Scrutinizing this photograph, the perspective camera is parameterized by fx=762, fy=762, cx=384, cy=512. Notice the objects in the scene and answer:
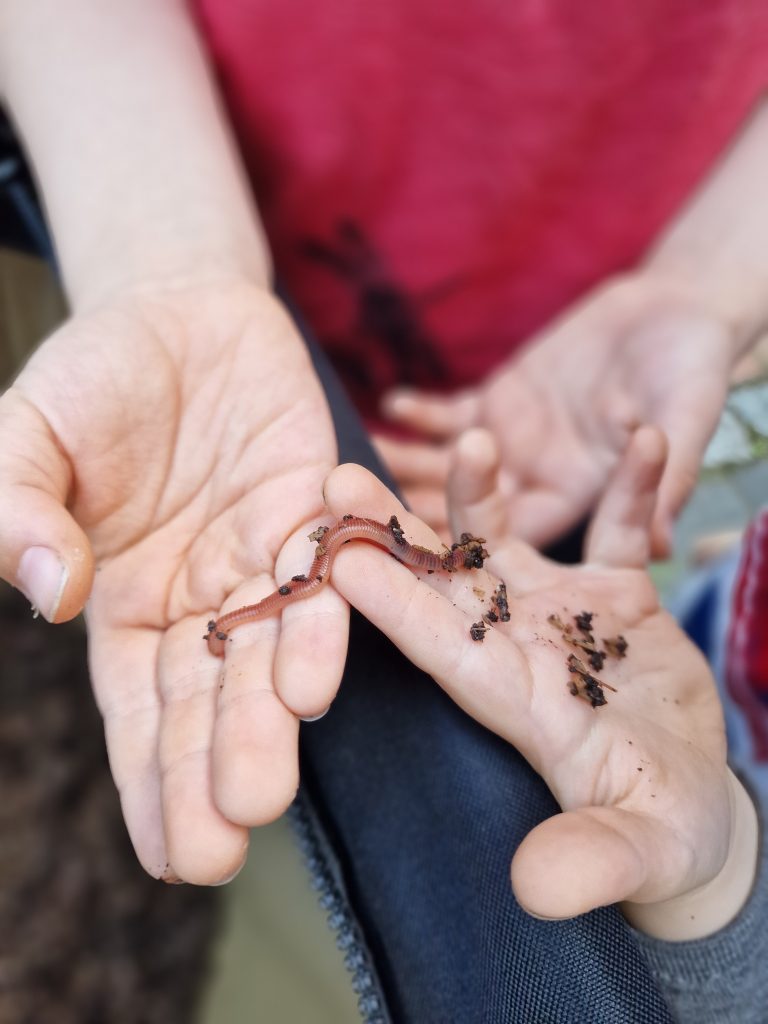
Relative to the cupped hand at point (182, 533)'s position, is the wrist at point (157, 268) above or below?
above

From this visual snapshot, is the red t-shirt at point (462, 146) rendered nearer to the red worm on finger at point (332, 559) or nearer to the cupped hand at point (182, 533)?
the cupped hand at point (182, 533)

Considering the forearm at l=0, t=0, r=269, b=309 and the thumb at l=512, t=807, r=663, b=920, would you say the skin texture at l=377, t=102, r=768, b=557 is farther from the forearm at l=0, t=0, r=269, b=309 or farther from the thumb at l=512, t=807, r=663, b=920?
the thumb at l=512, t=807, r=663, b=920

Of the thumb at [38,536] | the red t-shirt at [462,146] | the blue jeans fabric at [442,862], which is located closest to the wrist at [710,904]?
the blue jeans fabric at [442,862]

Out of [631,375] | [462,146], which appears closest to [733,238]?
[631,375]

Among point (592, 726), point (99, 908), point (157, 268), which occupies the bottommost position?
point (99, 908)

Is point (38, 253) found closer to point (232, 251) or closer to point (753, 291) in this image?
point (232, 251)

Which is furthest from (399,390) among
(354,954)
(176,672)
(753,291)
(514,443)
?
(354,954)

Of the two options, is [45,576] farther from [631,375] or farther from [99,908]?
[99,908]
